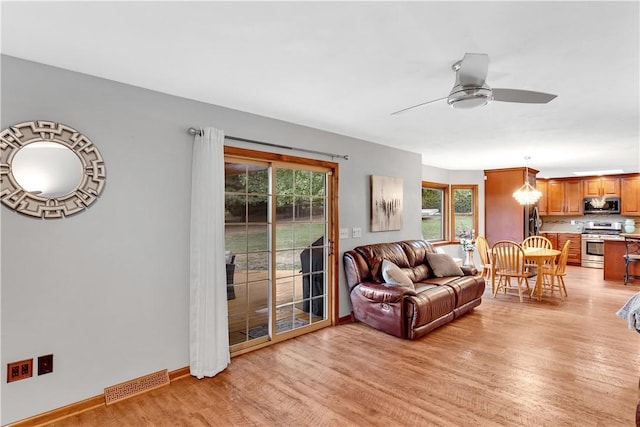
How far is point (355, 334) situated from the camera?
3982 mm

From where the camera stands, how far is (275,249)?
3736mm

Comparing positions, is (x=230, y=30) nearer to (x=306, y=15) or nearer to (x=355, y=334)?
(x=306, y=15)

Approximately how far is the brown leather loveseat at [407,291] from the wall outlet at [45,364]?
295 centimetres

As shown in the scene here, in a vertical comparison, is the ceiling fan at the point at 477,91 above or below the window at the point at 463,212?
above

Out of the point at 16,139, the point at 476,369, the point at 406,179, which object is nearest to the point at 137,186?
the point at 16,139

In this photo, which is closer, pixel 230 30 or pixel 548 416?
pixel 230 30

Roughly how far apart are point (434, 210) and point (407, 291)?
4132 mm

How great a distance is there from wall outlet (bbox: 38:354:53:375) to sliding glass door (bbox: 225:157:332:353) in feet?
4.65

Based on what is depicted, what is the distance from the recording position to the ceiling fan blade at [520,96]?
7.31 ft

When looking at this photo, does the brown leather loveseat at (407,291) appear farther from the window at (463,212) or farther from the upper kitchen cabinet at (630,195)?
the upper kitchen cabinet at (630,195)

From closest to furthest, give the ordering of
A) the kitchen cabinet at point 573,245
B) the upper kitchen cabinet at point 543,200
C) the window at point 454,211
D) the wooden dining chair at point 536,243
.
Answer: the wooden dining chair at point 536,243, the window at point 454,211, the kitchen cabinet at point 573,245, the upper kitchen cabinet at point 543,200

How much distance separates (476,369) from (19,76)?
413 centimetres

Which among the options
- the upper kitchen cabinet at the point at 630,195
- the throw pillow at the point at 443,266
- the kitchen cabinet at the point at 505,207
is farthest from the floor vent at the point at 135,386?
the upper kitchen cabinet at the point at 630,195

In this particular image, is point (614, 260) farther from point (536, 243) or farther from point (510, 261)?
point (510, 261)
